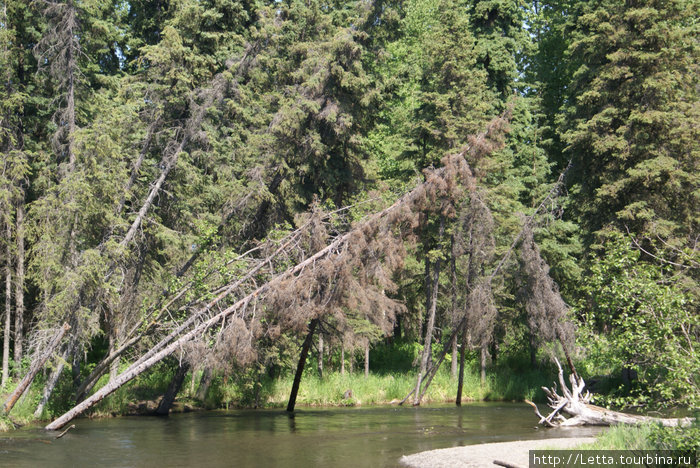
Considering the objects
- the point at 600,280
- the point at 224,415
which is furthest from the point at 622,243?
the point at 224,415

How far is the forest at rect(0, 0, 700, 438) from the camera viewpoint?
2109 cm

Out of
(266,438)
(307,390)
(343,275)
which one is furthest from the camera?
(307,390)

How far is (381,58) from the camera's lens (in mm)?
27578

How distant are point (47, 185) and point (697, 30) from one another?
25.0m

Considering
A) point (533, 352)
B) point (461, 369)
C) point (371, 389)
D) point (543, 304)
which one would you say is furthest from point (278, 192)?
point (533, 352)

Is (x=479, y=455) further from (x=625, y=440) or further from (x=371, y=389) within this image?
(x=371, y=389)

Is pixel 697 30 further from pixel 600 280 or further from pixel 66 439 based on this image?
pixel 66 439

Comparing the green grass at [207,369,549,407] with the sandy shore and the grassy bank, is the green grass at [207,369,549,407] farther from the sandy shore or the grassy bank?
the sandy shore

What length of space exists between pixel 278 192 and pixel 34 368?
11.1 metres

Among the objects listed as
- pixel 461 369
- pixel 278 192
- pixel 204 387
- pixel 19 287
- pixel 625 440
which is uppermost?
pixel 278 192

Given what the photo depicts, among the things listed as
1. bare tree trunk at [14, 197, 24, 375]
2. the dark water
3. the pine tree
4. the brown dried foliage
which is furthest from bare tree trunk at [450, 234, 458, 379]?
bare tree trunk at [14, 197, 24, 375]

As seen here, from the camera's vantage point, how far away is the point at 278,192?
1044 inches

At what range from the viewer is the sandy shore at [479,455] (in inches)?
499

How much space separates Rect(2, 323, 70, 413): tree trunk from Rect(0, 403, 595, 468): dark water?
2.91 feet
